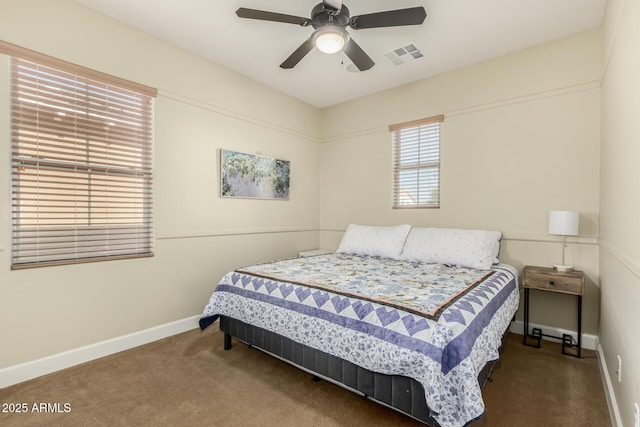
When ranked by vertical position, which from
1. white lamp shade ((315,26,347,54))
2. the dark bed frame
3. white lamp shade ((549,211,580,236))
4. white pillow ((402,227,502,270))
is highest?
white lamp shade ((315,26,347,54))

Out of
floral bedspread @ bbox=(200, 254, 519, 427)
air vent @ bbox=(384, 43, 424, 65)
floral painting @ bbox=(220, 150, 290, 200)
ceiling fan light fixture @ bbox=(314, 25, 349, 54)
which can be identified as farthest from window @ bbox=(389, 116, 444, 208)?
ceiling fan light fixture @ bbox=(314, 25, 349, 54)

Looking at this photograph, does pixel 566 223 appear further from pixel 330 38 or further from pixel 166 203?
pixel 166 203

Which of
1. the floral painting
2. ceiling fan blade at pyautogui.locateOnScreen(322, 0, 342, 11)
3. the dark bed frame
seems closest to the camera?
the dark bed frame

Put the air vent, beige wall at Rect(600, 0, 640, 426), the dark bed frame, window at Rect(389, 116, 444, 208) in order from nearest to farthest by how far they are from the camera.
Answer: beige wall at Rect(600, 0, 640, 426) → the dark bed frame → the air vent → window at Rect(389, 116, 444, 208)

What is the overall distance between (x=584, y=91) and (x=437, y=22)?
1.52 metres

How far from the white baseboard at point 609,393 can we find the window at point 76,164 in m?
3.60

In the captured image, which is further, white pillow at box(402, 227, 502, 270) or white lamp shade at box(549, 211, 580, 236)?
white pillow at box(402, 227, 502, 270)

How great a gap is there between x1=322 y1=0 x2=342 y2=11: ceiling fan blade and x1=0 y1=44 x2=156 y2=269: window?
189 cm

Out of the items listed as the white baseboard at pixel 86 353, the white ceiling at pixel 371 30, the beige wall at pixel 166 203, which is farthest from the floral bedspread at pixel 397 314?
the white ceiling at pixel 371 30

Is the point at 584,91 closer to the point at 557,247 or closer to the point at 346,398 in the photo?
the point at 557,247

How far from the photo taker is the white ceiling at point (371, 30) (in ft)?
7.97

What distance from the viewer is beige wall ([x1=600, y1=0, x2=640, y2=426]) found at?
4.57ft

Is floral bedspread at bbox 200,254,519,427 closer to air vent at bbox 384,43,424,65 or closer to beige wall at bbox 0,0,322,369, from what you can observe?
beige wall at bbox 0,0,322,369

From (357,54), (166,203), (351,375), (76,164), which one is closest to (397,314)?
(351,375)
